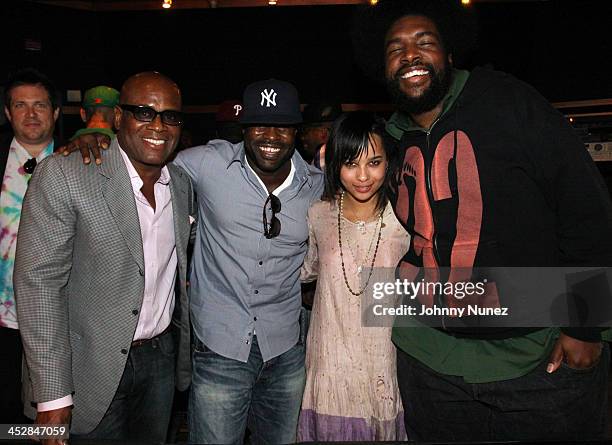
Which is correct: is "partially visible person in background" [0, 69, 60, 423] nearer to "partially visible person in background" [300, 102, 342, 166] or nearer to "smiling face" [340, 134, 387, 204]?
"smiling face" [340, 134, 387, 204]

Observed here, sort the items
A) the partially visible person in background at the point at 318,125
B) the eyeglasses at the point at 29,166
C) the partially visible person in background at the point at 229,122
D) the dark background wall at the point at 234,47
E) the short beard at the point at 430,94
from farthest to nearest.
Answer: the dark background wall at the point at 234,47 → the partially visible person in background at the point at 318,125 → the partially visible person in background at the point at 229,122 → the eyeglasses at the point at 29,166 → the short beard at the point at 430,94

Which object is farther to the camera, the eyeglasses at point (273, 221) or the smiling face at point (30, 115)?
the smiling face at point (30, 115)

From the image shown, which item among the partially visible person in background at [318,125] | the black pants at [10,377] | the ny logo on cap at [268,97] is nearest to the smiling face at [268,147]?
the ny logo on cap at [268,97]

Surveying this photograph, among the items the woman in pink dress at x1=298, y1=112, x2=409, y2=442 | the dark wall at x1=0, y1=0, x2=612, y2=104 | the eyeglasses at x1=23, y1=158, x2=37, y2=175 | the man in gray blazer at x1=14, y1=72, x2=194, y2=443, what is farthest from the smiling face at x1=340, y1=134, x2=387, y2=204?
the dark wall at x1=0, y1=0, x2=612, y2=104

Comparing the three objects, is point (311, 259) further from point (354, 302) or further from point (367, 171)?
point (367, 171)

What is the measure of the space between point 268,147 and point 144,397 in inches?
45.2

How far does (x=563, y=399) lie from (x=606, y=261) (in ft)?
1.54

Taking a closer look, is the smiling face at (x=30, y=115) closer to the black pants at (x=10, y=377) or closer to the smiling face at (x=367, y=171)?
the black pants at (x=10, y=377)

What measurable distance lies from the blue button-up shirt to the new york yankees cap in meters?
0.18

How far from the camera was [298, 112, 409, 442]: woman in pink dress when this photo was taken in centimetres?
218

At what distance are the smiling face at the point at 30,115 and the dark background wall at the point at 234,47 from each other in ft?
17.8

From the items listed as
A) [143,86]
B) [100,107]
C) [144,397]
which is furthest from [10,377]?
[100,107]

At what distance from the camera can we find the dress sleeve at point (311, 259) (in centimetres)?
236

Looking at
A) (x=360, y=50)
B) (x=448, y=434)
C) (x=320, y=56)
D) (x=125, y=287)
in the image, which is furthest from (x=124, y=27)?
(x=448, y=434)
